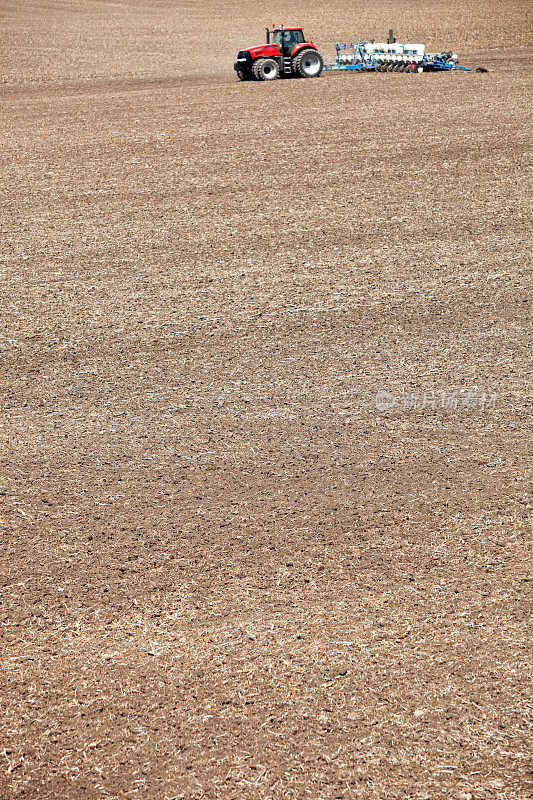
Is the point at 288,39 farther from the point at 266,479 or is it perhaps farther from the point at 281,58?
the point at 266,479

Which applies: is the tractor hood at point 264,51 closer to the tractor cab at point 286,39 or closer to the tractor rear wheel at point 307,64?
the tractor cab at point 286,39

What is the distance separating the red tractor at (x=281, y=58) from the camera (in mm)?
17906

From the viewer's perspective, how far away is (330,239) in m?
8.75

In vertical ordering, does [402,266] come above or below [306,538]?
above

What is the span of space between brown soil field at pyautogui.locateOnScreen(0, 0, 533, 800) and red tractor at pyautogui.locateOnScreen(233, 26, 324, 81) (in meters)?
7.53

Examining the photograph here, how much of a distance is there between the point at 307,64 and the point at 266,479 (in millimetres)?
15800

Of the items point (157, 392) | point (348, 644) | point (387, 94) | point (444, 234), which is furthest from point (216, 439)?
point (387, 94)

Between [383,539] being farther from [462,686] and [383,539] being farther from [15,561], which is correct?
[15,561]

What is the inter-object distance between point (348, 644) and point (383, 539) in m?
0.79

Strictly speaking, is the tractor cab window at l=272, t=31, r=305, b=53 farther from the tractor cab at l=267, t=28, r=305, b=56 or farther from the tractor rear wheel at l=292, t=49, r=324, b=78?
the tractor rear wheel at l=292, t=49, r=324, b=78

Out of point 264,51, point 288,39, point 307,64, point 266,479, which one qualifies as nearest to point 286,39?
point 288,39

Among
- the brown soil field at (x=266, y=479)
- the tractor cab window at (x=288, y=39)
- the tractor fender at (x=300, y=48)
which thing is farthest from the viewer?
the tractor cab window at (x=288, y=39)

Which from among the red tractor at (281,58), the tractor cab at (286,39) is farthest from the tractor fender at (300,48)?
the tractor cab at (286,39)

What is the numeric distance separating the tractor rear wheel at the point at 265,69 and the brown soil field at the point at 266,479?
24.4ft
